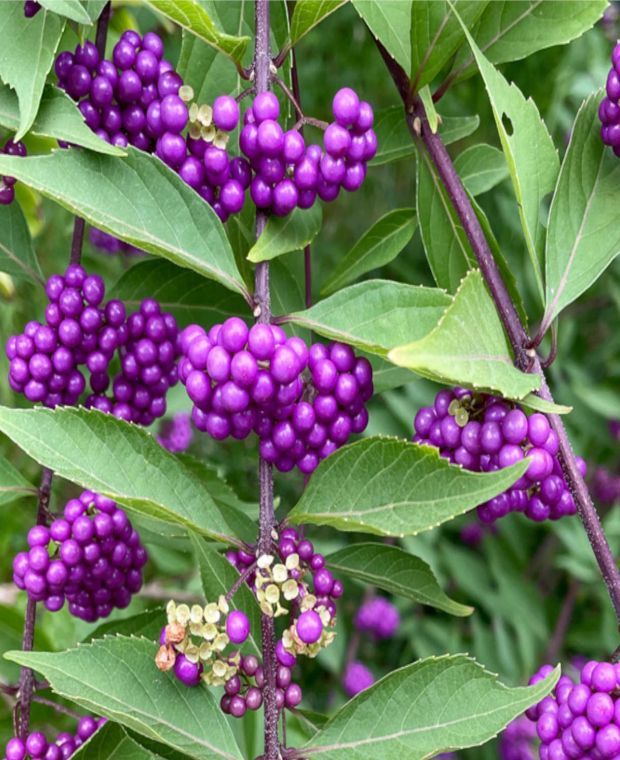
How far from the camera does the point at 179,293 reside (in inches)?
40.9

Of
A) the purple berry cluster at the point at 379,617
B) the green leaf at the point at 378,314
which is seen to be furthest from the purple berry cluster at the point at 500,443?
the purple berry cluster at the point at 379,617

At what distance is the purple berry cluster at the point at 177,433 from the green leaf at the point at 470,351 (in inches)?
41.4

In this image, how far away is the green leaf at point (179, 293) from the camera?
103 cm

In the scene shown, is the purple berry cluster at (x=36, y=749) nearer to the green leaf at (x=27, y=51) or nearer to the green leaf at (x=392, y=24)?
the green leaf at (x=27, y=51)

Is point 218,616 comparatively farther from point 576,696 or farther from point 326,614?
point 576,696

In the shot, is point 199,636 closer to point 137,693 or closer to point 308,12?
point 137,693

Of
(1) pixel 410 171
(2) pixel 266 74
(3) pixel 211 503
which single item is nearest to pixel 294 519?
(3) pixel 211 503

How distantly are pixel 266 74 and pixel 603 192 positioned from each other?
0.31 meters

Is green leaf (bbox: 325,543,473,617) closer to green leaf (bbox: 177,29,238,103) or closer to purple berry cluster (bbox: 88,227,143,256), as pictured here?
green leaf (bbox: 177,29,238,103)

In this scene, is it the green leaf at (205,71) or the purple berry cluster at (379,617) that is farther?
the purple berry cluster at (379,617)

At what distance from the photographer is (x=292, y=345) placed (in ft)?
2.47

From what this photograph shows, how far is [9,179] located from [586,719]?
2.23 ft

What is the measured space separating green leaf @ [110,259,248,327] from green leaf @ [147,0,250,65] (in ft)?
0.84

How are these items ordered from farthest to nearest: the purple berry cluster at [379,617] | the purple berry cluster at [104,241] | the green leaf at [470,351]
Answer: the purple berry cluster at [379,617] < the purple berry cluster at [104,241] < the green leaf at [470,351]
